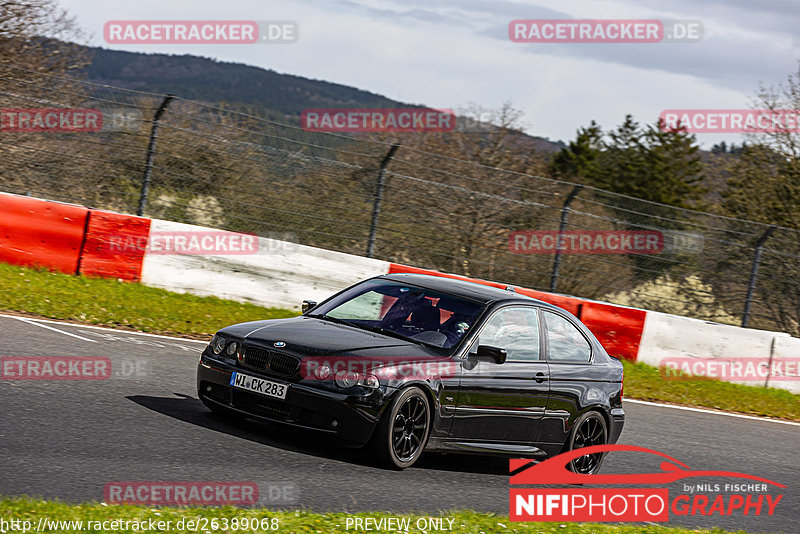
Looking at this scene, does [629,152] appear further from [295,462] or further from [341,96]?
[341,96]

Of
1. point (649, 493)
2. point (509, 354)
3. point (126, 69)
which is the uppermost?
point (126, 69)

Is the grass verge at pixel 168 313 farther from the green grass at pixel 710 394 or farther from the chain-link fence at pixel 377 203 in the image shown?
the chain-link fence at pixel 377 203

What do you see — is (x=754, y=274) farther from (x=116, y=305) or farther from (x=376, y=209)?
(x=116, y=305)

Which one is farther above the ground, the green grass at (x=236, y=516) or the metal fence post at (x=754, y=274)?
the metal fence post at (x=754, y=274)

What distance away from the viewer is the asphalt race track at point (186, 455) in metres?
5.89

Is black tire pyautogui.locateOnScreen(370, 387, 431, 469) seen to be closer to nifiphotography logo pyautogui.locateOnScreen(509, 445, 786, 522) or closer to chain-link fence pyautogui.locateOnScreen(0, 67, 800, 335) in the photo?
nifiphotography logo pyautogui.locateOnScreen(509, 445, 786, 522)

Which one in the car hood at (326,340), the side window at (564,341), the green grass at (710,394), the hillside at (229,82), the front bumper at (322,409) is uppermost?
the hillside at (229,82)

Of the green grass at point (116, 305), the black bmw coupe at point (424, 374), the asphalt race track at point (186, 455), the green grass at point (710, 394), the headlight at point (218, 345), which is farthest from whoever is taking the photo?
the green grass at point (710, 394)

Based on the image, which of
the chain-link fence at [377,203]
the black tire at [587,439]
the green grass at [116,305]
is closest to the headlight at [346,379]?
the black tire at [587,439]

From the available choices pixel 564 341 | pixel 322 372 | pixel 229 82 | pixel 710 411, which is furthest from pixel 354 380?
pixel 229 82

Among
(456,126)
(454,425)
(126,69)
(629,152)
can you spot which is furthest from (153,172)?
(126,69)

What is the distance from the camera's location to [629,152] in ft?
191

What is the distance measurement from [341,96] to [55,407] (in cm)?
14254

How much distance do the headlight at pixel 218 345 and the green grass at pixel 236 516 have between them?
2173 mm
